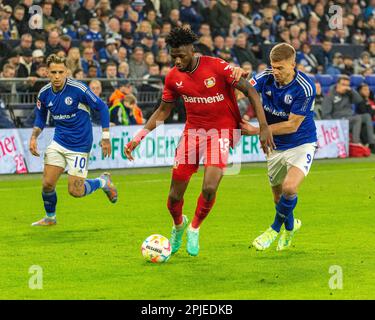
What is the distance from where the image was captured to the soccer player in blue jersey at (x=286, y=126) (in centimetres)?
1136

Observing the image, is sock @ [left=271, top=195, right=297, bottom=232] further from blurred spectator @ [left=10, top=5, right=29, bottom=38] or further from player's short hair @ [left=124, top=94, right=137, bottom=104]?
blurred spectator @ [left=10, top=5, right=29, bottom=38]

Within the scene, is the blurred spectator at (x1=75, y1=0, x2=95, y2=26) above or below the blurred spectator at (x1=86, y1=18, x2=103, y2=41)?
above

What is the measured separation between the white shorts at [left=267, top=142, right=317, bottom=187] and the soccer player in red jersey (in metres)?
0.73

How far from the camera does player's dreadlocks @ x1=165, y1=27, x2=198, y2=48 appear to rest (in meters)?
10.5

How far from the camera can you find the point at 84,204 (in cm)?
1662

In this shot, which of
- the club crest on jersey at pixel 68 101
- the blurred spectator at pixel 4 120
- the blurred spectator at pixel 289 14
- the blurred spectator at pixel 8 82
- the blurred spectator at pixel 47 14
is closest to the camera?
the club crest on jersey at pixel 68 101

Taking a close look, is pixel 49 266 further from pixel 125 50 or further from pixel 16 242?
pixel 125 50

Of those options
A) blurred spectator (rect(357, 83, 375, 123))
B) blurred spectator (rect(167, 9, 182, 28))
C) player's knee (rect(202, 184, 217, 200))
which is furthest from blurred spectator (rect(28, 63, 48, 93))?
player's knee (rect(202, 184, 217, 200))

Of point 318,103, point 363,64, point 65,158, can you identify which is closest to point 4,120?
point 65,158

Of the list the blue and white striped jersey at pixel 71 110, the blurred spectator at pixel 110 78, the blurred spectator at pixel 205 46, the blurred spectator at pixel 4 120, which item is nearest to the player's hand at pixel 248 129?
the blue and white striped jersey at pixel 71 110

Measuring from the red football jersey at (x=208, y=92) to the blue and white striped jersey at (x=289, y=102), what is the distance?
55cm

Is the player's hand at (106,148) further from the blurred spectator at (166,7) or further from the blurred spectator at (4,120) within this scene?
the blurred spectator at (166,7)

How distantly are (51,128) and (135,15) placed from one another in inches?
255

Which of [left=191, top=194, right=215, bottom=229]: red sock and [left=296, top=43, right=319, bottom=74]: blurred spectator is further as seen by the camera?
[left=296, top=43, right=319, bottom=74]: blurred spectator
